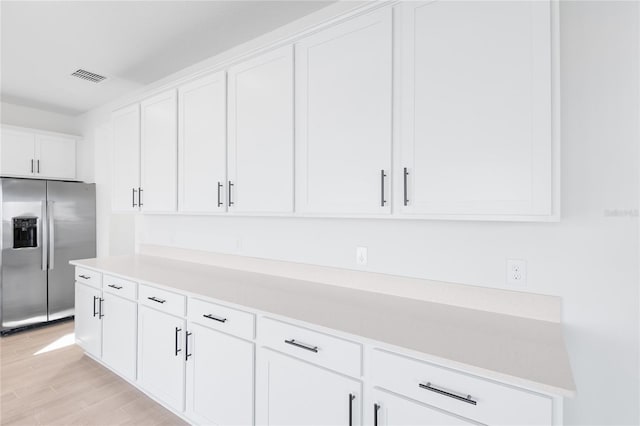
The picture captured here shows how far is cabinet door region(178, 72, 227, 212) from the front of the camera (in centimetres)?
241

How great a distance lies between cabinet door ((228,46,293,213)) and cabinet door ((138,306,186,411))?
87 cm

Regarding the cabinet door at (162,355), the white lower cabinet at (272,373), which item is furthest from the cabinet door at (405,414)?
the cabinet door at (162,355)

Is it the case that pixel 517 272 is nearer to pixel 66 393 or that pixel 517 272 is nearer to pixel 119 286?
pixel 119 286

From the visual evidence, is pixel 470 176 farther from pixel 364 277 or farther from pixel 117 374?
pixel 117 374

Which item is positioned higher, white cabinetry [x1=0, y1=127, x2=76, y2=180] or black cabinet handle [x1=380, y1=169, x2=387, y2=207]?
white cabinetry [x1=0, y1=127, x2=76, y2=180]

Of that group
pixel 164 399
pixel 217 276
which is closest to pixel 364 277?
pixel 217 276

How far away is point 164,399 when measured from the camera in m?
2.24

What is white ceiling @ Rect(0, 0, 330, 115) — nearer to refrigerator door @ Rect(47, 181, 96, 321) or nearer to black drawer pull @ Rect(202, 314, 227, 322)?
refrigerator door @ Rect(47, 181, 96, 321)

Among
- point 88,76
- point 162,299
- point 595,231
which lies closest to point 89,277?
point 162,299

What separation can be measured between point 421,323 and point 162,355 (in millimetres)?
1733

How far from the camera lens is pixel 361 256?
2.08m

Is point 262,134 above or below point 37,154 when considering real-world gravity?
below

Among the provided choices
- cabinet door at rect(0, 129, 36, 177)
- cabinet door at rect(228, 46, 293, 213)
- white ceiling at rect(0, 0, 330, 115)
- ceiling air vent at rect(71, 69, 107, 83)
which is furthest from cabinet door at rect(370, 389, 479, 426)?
cabinet door at rect(0, 129, 36, 177)

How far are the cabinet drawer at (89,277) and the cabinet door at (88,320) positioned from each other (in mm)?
44
